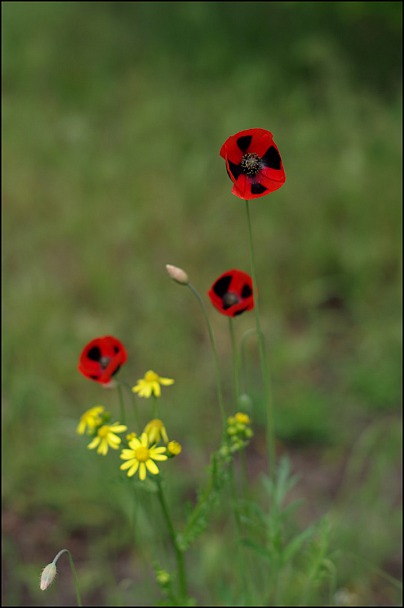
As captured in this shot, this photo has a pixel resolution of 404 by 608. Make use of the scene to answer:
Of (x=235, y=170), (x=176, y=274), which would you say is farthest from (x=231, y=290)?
(x=235, y=170)

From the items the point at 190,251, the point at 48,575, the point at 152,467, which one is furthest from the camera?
the point at 190,251

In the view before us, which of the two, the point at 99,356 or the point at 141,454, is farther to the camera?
the point at 99,356

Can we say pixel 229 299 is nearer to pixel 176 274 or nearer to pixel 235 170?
pixel 176 274

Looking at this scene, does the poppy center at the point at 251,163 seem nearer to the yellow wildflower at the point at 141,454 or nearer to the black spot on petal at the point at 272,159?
the black spot on petal at the point at 272,159

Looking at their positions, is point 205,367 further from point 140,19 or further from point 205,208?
point 140,19

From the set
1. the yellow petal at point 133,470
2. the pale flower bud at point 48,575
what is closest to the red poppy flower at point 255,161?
the yellow petal at point 133,470

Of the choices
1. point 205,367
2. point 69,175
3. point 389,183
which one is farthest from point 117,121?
point 205,367

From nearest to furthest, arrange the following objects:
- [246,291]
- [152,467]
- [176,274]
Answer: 1. [152,467]
2. [176,274]
3. [246,291]
